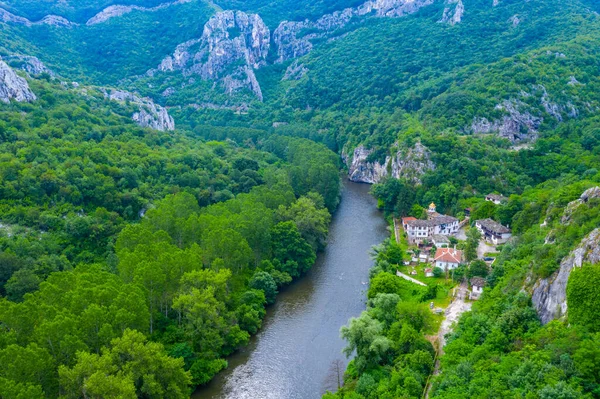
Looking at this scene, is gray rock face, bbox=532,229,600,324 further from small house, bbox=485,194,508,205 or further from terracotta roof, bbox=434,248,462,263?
small house, bbox=485,194,508,205

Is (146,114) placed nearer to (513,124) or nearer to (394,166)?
(394,166)

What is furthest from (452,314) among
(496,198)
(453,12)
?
(453,12)

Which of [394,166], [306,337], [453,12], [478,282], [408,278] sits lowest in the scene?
[394,166]

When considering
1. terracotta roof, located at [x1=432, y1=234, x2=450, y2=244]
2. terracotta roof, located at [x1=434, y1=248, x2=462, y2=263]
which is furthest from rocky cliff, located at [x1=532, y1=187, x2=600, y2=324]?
terracotta roof, located at [x1=432, y1=234, x2=450, y2=244]

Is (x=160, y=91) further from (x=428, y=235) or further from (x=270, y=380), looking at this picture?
(x=270, y=380)

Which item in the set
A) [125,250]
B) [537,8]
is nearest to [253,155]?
[125,250]

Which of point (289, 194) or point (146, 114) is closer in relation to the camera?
point (289, 194)
